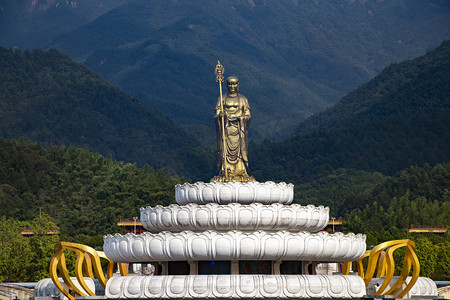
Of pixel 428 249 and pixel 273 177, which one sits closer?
pixel 428 249

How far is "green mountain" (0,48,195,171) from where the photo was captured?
11312 centimetres

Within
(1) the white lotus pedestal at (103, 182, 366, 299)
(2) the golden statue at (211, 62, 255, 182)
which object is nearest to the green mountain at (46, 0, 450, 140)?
(2) the golden statue at (211, 62, 255, 182)

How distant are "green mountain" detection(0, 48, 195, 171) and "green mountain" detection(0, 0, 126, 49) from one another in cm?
4946

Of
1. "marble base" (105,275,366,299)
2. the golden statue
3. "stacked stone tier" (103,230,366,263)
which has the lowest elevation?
"marble base" (105,275,366,299)

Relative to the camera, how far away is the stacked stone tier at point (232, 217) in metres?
20.6

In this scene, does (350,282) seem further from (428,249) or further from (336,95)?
(336,95)

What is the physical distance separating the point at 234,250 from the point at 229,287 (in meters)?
0.89

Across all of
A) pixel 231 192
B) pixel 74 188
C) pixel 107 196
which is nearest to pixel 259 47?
pixel 74 188

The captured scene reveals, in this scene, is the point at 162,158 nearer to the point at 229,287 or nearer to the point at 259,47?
the point at 259,47

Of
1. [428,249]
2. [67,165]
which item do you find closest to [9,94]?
[67,165]

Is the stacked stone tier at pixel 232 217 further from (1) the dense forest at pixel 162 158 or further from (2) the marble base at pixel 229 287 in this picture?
(1) the dense forest at pixel 162 158

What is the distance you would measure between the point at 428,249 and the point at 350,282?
2250 centimetres

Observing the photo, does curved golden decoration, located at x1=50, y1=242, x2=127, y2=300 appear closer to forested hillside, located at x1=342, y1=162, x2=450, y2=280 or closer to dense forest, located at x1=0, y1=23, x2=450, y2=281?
dense forest, located at x1=0, y1=23, x2=450, y2=281

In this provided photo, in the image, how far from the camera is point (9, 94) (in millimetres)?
117750
